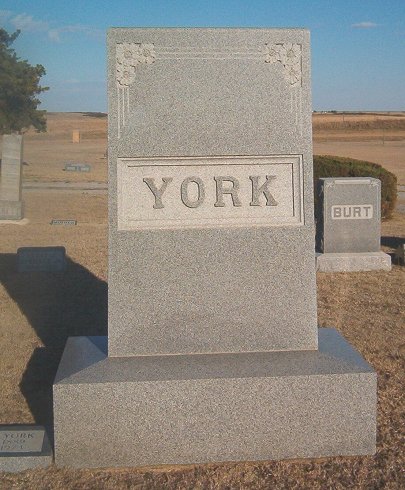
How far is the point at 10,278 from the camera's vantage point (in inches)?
324

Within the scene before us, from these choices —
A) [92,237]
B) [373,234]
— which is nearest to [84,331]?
[373,234]

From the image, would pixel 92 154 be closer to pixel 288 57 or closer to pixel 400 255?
pixel 400 255

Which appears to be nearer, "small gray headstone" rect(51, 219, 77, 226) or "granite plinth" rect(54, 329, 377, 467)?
"granite plinth" rect(54, 329, 377, 467)

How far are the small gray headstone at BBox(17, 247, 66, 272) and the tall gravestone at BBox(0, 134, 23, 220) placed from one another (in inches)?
219

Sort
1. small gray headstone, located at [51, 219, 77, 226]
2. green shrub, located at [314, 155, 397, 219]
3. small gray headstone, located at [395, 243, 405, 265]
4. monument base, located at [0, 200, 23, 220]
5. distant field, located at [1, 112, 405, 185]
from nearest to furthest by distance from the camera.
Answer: small gray headstone, located at [395, 243, 405, 265]
small gray headstone, located at [51, 219, 77, 226]
monument base, located at [0, 200, 23, 220]
green shrub, located at [314, 155, 397, 219]
distant field, located at [1, 112, 405, 185]

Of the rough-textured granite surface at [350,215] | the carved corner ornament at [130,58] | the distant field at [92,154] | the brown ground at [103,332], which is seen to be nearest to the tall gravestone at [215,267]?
the carved corner ornament at [130,58]

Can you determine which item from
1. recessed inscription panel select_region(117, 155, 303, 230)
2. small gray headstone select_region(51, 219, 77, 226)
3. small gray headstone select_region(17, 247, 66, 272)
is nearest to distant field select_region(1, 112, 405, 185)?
small gray headstone select_region(51, 219, 77, 226)

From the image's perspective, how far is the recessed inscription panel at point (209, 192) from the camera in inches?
149

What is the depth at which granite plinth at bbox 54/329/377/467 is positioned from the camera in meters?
3.50

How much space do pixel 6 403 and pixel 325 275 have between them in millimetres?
5361

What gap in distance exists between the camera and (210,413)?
140 inches

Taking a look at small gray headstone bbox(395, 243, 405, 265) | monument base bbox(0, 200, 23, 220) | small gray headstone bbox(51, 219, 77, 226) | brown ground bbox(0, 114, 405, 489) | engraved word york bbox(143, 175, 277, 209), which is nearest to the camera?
brown ground bbox(0, 114, 405, 489)

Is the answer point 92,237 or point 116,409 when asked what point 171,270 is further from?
point 92,237

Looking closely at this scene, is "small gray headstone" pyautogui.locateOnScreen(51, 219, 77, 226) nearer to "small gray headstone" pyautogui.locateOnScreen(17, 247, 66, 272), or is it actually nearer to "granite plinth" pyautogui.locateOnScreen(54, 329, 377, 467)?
"small gray headstone" pyautogui.locateOnScreen(17, 247, 66, 272)
